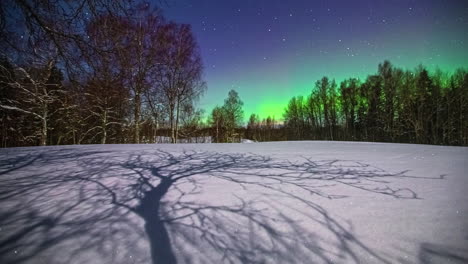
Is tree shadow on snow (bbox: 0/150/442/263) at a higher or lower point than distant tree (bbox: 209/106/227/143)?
lower

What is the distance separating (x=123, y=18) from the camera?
3.71m

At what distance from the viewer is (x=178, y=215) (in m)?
2.61

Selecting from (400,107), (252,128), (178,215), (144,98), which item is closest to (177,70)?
(144,98)

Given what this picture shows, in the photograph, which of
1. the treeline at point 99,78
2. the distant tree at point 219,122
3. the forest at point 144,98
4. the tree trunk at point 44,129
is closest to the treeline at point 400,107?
the forest at point 144,98

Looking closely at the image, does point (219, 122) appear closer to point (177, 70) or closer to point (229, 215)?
point (177, 70)

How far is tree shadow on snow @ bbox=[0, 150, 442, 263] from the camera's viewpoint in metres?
1.96

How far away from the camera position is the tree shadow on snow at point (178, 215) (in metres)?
1.96

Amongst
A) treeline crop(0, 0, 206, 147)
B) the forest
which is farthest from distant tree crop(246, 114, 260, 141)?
treeline crop(0, 0, 206, 147)

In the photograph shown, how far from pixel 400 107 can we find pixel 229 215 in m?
33.1

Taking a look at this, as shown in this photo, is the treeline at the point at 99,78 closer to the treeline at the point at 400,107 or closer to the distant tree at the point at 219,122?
the distant tree at the point at 219,122

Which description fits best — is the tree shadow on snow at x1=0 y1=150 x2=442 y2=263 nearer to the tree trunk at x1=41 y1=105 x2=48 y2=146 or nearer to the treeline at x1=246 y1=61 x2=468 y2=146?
the tree trunk at x1=41 y1=105 x2=48 y2=146

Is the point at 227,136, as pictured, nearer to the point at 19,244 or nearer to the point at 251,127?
the point at 19,244

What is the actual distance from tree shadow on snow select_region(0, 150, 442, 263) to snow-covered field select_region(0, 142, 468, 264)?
14 mm

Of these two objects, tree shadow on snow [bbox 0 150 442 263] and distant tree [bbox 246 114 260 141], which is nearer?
tree shadow on snow [bbox 0 150 442 263]
